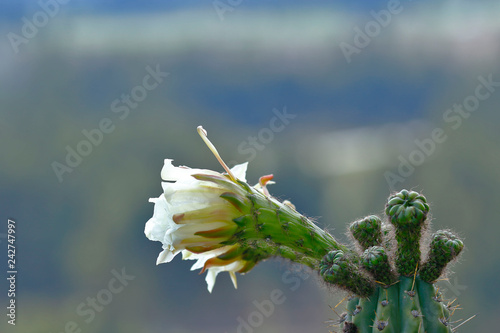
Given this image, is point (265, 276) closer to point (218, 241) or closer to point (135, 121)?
point (135, 121)

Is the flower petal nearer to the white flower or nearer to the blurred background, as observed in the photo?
the white flower

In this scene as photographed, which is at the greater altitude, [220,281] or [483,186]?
[220,281]

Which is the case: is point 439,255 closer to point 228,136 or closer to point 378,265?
point 378,265

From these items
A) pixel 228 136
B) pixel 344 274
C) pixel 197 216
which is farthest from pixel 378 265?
pixel 228 136

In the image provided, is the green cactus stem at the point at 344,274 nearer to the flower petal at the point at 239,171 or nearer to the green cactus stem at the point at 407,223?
the green cactus stem at the point at 407,223

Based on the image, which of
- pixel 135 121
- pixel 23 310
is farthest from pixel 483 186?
pixel 23 310

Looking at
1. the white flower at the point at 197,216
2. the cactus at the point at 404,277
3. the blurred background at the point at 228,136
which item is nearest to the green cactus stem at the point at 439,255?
the cactus at the point at 404,277

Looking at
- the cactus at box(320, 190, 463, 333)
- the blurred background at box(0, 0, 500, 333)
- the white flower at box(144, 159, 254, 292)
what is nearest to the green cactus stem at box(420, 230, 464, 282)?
the cactus at box(320, 190, 463, 333)
